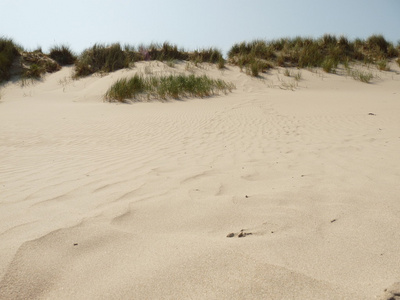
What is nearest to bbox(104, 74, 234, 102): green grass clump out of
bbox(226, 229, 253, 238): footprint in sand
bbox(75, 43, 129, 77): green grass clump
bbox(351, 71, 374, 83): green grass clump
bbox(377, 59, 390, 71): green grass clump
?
bbox(75, 43, 129, 77): green grass clump

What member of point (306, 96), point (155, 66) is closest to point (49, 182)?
point (306, 96)

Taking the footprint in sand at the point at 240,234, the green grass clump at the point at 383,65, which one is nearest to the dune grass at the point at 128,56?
the green grass clump at the point at 383,65

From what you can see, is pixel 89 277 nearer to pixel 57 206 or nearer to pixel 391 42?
pixel 57 206

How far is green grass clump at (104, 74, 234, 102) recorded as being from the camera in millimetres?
11555

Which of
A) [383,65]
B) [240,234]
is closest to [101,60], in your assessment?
[383,65]

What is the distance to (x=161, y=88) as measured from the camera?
11.8 meters

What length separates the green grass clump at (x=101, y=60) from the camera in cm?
1560

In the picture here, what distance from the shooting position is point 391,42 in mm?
17094

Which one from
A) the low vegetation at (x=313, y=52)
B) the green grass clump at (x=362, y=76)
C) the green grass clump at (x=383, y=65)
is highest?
the low vegetation at (x=313, y=52)

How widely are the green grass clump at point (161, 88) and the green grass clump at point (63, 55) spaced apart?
7.08 metres

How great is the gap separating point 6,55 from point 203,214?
1668 centimetres

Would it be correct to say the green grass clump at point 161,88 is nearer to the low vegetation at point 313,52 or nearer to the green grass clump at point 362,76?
the low vegetation at point 313,52

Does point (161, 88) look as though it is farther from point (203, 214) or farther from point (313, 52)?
point (203, 214)

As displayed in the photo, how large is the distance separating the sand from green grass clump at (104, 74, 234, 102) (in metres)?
5.28
